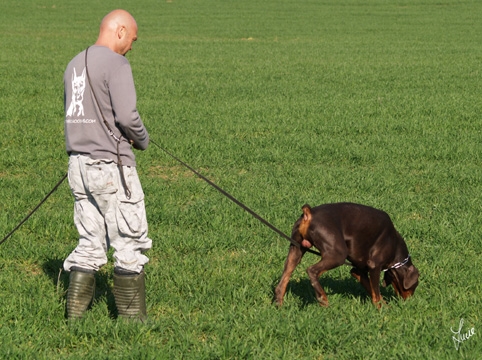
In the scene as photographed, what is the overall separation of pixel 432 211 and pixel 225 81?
12496 millimetres

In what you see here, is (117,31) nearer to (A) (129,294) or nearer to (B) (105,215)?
(B) (105,215)

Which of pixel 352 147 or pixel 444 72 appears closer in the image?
pixel 352 147

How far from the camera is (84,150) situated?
529 cm

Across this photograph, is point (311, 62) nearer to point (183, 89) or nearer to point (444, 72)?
point (444, 72)

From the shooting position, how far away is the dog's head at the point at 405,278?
19.2ft

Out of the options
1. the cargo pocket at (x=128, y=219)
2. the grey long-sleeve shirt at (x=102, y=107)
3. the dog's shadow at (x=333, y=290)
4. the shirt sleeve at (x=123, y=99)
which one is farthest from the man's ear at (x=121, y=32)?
the dog's shadow at (x=333, y=290)

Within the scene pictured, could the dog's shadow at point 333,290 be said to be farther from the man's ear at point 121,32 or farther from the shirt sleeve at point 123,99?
the man's ear at point 121,32

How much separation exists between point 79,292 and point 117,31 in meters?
1.81

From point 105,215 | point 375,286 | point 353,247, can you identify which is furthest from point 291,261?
point 105,215

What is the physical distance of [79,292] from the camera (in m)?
5.37

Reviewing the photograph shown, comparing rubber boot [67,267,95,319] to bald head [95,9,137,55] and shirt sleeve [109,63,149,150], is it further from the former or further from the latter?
bald head [95,9,137,55]

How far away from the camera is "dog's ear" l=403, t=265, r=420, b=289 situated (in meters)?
5.86

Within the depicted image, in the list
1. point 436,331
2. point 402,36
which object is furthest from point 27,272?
point 402,36

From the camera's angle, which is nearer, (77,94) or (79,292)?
(77,94)
